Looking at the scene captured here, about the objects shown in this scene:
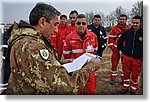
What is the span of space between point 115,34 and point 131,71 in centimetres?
33

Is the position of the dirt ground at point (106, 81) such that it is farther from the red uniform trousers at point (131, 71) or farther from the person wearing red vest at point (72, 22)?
the person wearing red vest at point (72, 22)

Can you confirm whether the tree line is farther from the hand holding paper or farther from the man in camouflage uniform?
the man in camouflage uniform

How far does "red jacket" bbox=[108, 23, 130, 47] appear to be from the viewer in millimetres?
2492

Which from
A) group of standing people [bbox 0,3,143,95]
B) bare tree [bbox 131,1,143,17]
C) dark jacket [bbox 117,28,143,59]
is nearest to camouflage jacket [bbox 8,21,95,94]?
group of standing people [bbox 0,3,143,95]

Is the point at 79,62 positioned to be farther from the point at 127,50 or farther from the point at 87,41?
the point at 127,50

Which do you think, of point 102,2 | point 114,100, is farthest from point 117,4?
point 114,100

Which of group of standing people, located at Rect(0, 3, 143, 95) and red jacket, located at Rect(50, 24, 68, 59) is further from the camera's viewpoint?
red jacket, located at Rect(50, 24, 68, 59)

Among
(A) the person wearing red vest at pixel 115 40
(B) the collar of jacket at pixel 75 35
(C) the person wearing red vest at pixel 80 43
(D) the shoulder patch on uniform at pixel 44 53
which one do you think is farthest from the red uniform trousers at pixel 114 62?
(D) the shoulder patch on uniform at pixel 44 53

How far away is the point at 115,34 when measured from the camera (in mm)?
2504

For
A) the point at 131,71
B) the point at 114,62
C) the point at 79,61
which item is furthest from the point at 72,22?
the point at 131,71

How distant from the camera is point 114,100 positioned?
8.27 ft

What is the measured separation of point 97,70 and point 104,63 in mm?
82

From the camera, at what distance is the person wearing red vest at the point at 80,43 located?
2.48m

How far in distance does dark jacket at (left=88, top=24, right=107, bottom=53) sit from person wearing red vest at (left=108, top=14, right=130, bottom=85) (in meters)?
0.05
